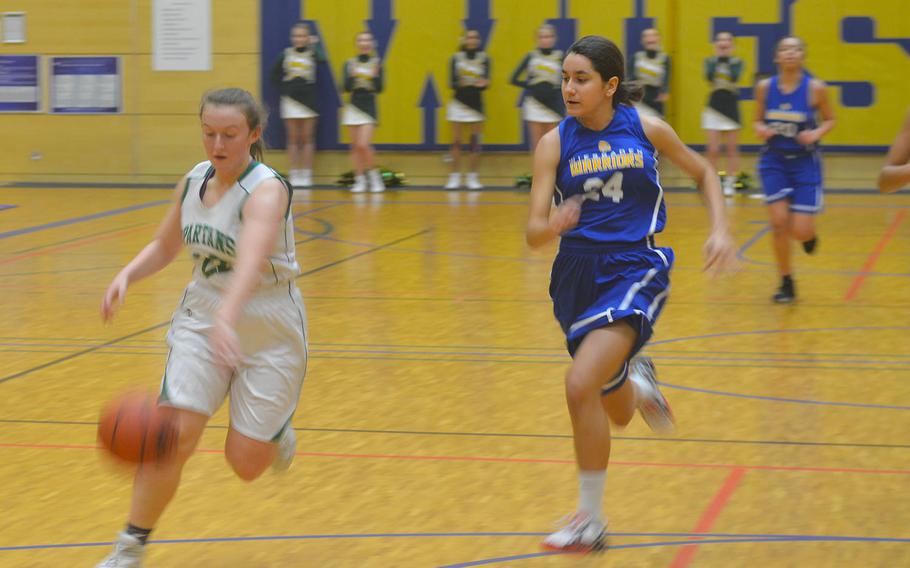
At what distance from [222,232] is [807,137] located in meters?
5.68

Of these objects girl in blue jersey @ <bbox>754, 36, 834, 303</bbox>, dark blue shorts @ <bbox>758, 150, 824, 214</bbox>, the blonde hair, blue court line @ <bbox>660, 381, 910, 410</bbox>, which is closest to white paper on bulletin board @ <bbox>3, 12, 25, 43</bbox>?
girl in blue jersey @ <bbox>754, 36, 834, 303</bbox>

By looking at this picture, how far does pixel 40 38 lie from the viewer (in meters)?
18.8

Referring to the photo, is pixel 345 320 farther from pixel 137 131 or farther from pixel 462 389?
pixel 137 131

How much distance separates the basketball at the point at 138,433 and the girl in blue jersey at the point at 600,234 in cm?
124

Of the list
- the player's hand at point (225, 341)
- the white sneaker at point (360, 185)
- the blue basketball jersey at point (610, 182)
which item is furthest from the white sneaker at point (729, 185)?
the player's hand at point (225, 341)

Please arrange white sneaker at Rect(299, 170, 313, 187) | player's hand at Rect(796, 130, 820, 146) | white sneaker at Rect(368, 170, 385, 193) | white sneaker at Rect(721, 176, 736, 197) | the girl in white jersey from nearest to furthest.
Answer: the girl in white jersey, player's hand at Rect(796, 130, 820, 146), white sneaker at Rect(721, 176, 736, 197), white sneaker at Rect(368, 170, 385, 193), white sneaker at Rect(299, 170, 313, 187)

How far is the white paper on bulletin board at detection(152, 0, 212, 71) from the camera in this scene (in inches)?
726

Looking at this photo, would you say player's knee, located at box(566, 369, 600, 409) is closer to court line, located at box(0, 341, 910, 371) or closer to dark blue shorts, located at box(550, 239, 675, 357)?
dark blue shorts, located at box(550, 239, 675, 357)

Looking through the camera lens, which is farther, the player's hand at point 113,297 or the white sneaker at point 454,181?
the white sneaker at point 454,181

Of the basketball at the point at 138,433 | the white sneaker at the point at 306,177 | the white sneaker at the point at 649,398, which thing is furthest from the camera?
the white sneaker at the point at 306,177

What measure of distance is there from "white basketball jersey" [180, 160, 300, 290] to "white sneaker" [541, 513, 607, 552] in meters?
1.17

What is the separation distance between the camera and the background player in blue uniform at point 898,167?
4.65 m

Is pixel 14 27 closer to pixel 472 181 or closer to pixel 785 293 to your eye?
pixel 472 181

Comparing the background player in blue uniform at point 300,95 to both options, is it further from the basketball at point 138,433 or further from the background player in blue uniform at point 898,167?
the basketball at point 138,433
